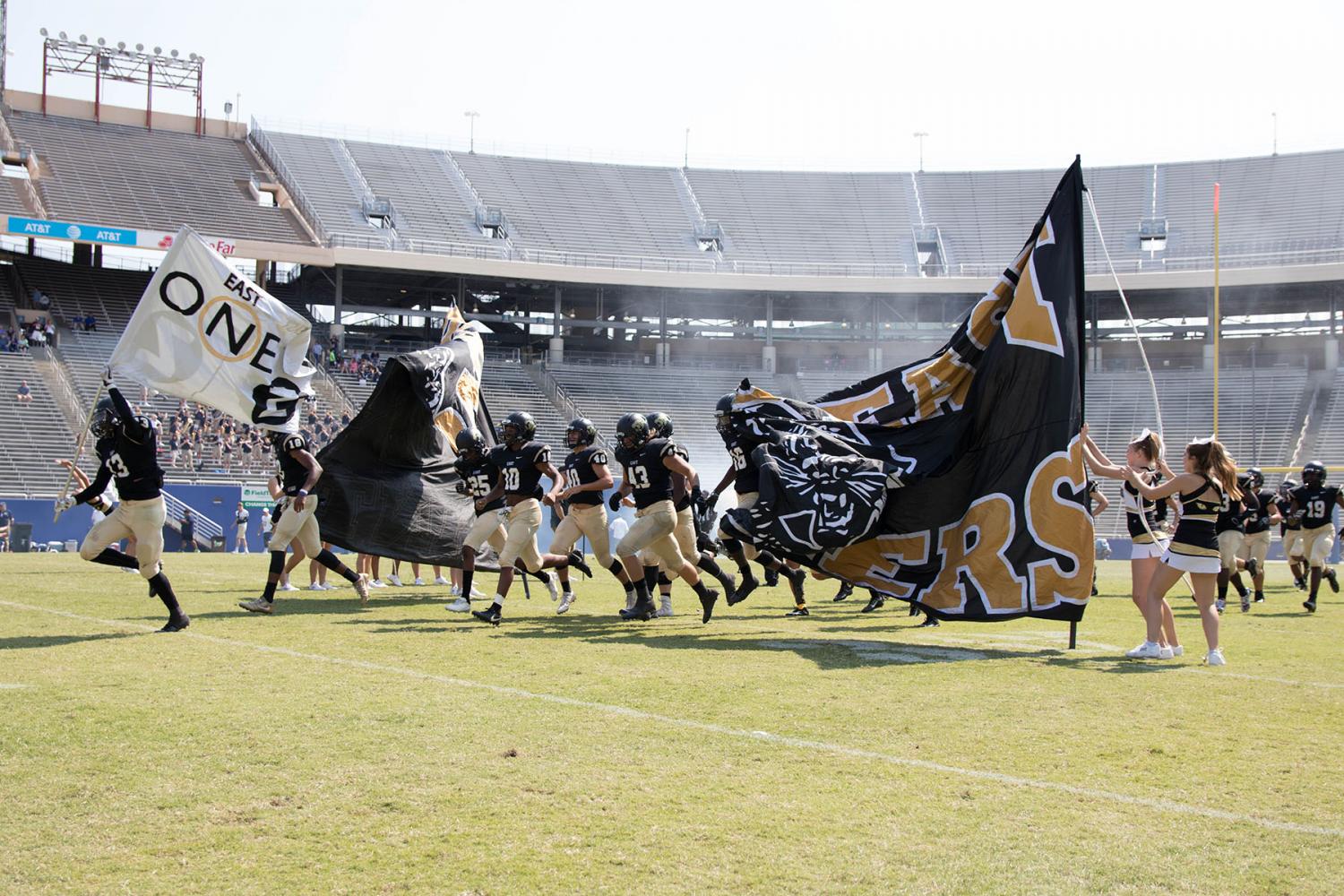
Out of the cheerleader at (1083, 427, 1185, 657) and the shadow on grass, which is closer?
the shadow on grass

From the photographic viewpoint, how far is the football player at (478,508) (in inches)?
455

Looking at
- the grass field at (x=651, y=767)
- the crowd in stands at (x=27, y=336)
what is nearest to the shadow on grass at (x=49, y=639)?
the grass field at (x=651, y=767)

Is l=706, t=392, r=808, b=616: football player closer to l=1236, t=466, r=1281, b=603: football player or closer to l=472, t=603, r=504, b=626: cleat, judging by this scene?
l=472, t=603, r=504, b=626: cleat

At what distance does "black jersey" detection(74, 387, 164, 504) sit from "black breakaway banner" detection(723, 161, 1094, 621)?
4437mm

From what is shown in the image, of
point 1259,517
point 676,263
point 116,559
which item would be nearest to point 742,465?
point 116,559

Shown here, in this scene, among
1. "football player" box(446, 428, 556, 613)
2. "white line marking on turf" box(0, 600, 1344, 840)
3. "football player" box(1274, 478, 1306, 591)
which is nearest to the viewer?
"white line marking on turf" box(0, 600, 1344, 840)

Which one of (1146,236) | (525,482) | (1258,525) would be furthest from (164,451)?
(1146,236)

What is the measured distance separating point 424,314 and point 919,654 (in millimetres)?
35201

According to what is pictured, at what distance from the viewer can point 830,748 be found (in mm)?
5699

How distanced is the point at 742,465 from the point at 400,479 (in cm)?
476

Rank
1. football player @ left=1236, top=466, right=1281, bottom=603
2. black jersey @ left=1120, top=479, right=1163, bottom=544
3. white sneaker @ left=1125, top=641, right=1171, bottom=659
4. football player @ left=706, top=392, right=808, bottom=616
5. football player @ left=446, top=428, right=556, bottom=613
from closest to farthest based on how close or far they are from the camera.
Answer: white sneaker @ left=1125, top=641, right=1171, bottom=659 → black jersey @ left=1120, top=479, right=1163, bottom=544 → football player @ left=706, top=392, right=808, bottom=616 → football player @ left=446, top=428, right=556, bottom=613 → football player @ left=1236, top=466, right=1281, bottom=603

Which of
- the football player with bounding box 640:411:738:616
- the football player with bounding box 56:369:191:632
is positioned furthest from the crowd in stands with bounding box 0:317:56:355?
the football player with bounding box 640:411:738:616

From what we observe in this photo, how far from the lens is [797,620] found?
12000 millimetres

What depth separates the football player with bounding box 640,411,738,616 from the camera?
36.8ft
